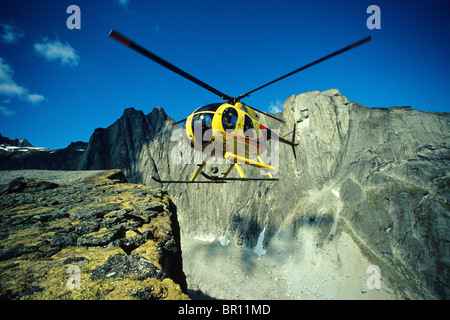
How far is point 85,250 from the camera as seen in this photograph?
5.59 meters

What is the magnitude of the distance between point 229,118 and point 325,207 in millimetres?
42693

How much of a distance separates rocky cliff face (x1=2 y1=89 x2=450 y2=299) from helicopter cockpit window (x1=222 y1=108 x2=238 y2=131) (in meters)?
40.7

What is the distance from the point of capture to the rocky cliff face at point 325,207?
105 ft

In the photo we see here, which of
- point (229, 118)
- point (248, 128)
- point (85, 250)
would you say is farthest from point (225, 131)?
point (85, 250)

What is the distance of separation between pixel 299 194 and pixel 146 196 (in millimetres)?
42255

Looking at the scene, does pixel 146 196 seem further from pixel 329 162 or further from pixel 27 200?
pixel 329 162

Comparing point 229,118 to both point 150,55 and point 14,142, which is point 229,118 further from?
point 14,142

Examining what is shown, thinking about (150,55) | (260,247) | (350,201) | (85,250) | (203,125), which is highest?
(150,55)

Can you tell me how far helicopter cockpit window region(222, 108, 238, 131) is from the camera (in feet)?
26.2

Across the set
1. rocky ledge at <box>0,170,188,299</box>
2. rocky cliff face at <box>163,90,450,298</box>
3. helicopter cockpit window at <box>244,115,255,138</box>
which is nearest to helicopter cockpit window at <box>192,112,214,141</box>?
helicopter cockpit window at <box>244,115,255,138</box>

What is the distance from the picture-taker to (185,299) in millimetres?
4121

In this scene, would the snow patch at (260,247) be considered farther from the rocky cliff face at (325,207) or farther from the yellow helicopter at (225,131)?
the yellow helicopter at (225,131)

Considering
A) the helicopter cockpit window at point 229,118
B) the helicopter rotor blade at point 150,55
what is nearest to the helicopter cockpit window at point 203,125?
the helicopter cockpit window at point 229,118

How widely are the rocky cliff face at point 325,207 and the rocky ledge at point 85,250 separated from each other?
38.1m
